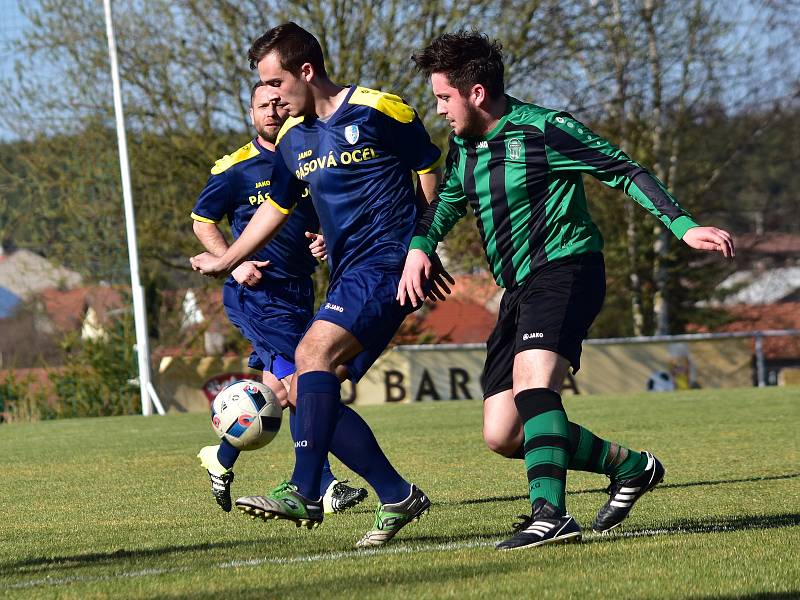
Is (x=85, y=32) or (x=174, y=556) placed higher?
(x=85, y=32)

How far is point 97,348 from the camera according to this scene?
2348 centimetres

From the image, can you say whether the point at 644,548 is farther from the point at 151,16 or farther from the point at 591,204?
Answer: the point at 591,204

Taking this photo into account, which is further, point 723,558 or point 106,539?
point 106,539

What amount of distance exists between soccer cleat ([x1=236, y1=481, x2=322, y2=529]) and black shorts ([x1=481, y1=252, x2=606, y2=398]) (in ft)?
3.02

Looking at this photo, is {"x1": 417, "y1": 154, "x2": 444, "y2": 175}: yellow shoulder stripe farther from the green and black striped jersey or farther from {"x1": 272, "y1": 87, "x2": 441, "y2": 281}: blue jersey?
the green and black striped jersey

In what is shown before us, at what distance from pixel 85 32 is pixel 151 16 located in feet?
4.44

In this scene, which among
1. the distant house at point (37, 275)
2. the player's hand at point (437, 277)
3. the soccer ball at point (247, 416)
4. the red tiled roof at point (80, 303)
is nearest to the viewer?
the player's hand at point (437, 277)

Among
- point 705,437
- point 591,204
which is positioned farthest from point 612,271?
point 705,437

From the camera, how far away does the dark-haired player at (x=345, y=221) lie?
508 centimetres

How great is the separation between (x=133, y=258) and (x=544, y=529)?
1985cm

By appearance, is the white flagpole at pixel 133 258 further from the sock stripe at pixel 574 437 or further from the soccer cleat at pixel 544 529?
the soccer cleat at pixel 544 529

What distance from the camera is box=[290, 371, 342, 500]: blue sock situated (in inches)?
196

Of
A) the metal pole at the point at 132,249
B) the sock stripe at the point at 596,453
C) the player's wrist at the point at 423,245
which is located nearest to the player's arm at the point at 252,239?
the player's wrist at the point at 423,245

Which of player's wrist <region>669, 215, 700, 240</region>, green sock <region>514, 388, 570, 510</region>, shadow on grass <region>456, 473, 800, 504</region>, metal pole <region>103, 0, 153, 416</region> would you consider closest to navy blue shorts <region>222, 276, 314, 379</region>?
shadow on grass <region>456, 473, 800, 504</region>
